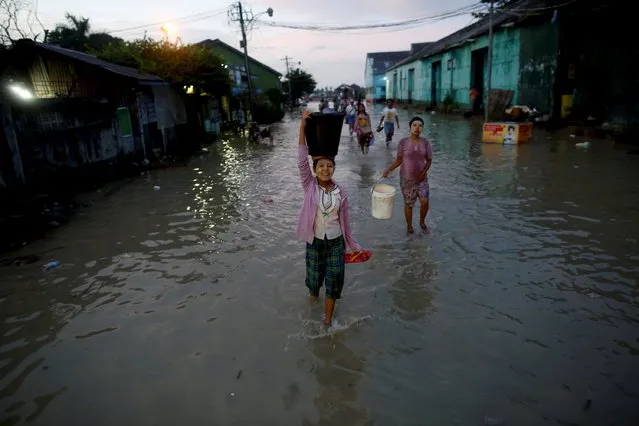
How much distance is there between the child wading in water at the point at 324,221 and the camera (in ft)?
11.9

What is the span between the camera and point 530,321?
398cm

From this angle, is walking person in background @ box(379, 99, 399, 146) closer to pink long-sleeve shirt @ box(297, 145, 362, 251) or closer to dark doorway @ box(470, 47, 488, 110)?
pink long-sleeve shirt @ box(297, 145, 362, 251)

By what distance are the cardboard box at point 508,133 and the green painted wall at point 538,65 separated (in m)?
6.12

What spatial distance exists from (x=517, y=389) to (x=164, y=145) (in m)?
15.5

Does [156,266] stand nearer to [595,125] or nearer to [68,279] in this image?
[68,279]

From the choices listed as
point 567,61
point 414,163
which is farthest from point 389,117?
point 567,61

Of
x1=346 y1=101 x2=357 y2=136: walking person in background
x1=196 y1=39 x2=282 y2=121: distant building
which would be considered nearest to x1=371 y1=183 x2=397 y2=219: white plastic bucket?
x1=346 y1=101 x2=357 y2=136: walking person in background

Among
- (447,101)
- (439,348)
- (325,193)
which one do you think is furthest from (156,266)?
(447,101)

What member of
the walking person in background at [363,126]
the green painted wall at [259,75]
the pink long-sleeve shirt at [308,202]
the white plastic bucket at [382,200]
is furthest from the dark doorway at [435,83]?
the pink long-sleeve shirt at [308,202]

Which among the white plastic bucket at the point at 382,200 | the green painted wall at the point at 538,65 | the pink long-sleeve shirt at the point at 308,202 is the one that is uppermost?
the green painted wall at the point at 538,65

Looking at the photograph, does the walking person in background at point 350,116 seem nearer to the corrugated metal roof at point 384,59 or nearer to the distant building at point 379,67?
the distant building at point 379,67

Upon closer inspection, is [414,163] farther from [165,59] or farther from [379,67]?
[379,67]

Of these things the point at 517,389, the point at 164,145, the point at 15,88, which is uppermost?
the point at 15,88

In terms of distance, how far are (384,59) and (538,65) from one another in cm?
6801
